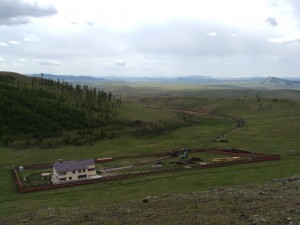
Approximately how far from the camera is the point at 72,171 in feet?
215

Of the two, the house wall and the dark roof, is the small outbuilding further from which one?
the dark roof

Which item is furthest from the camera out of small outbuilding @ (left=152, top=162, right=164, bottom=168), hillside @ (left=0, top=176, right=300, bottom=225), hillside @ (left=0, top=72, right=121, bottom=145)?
hillside @ (left=0, top=72, right=121, bottom=145)

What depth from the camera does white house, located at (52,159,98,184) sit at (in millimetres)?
63781

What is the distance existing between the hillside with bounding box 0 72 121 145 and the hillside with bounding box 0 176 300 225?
8080 centimetres

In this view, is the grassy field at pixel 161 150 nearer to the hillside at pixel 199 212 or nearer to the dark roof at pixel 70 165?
the dark roof at pixel 70 165

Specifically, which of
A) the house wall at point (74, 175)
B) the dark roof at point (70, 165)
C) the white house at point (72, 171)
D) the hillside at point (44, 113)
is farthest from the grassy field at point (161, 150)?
the hillside at point (44, 113)

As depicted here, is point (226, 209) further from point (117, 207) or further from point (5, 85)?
point (5, 85)

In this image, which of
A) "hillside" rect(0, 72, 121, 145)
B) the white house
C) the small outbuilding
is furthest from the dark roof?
"hillside" rect(0, 72, 121, 145)

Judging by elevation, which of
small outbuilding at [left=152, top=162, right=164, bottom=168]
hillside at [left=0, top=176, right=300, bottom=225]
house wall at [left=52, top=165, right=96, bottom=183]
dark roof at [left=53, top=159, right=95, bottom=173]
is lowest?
house wall at [left=52, top=165, right=96, bottom=183]

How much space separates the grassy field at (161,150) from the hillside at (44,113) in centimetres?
1433

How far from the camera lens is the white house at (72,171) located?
63781 millimetres

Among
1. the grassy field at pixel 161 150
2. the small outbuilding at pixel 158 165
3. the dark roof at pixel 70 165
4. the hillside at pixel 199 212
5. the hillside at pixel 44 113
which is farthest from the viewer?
the hillside at pixel 44 113

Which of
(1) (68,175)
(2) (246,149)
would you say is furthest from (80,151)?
(2) (246,149)

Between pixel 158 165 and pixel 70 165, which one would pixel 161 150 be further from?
pixel 70 165
